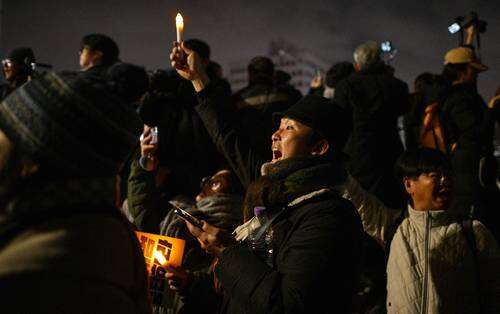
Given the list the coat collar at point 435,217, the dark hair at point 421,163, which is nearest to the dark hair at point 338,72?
the dark hair at point 421,163

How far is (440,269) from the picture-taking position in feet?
10.8

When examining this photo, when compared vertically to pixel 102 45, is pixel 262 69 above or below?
below

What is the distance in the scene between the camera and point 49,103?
1520 mm

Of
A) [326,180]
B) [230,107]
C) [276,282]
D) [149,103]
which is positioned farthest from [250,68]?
[276,282]

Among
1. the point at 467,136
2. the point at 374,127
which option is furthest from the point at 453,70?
the point at 374,127

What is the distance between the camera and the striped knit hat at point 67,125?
1.47 m

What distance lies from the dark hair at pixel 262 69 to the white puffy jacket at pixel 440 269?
256cm

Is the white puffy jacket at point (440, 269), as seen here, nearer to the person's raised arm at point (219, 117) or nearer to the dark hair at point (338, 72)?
the person's raised arm at point (219, 117)

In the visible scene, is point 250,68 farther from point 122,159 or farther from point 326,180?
point 122,159

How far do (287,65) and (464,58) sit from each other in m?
99.3

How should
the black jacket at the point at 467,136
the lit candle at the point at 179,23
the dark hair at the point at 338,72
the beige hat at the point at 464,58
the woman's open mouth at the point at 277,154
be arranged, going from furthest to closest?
the dark hair at the point at 338,72 → the beige hat at the point at 464,58 → the black jacket at the point at 467,136 → the lit candle at the point at 179,23 → the woman's open mouth at the point at 277,154

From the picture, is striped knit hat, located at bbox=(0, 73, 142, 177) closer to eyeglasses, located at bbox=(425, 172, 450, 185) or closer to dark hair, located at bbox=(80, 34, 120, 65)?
eyeglasses, located at bbox=(425, 172, 450, 185)

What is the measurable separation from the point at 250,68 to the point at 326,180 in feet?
10.6

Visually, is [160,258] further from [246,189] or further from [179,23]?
[179,23]
